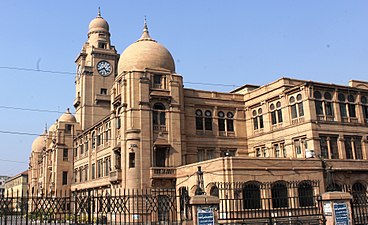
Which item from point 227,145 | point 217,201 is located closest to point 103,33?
point 227,145

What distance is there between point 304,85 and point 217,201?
1037 inches

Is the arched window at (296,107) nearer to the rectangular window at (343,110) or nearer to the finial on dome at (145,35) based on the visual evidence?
the rectangular window at (343,110)

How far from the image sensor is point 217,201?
17.0 metres

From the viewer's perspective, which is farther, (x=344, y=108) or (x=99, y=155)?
(x=99, y=155)

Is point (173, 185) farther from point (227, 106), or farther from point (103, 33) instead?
point (103, 33)

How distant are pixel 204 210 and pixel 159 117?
2604 cm

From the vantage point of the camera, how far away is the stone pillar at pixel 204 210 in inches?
655

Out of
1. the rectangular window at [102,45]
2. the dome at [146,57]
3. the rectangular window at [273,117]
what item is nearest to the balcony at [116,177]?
the dome at [146,57]

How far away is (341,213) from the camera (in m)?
18.8

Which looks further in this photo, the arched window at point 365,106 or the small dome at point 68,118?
the small dome at point 68,118

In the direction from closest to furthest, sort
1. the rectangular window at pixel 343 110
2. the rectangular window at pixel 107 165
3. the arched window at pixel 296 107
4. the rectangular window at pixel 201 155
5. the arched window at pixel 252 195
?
the arched window at pixel 252 195
the arched window at pixel 296 107
the rectangular window at pixel 343 110
the rectangular window at pixel 201 155
the rectangular window at pixel 107 165

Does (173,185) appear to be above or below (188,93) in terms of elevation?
below

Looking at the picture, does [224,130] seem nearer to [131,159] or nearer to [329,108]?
[329,108]

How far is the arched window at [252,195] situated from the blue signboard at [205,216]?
59.4 feet
